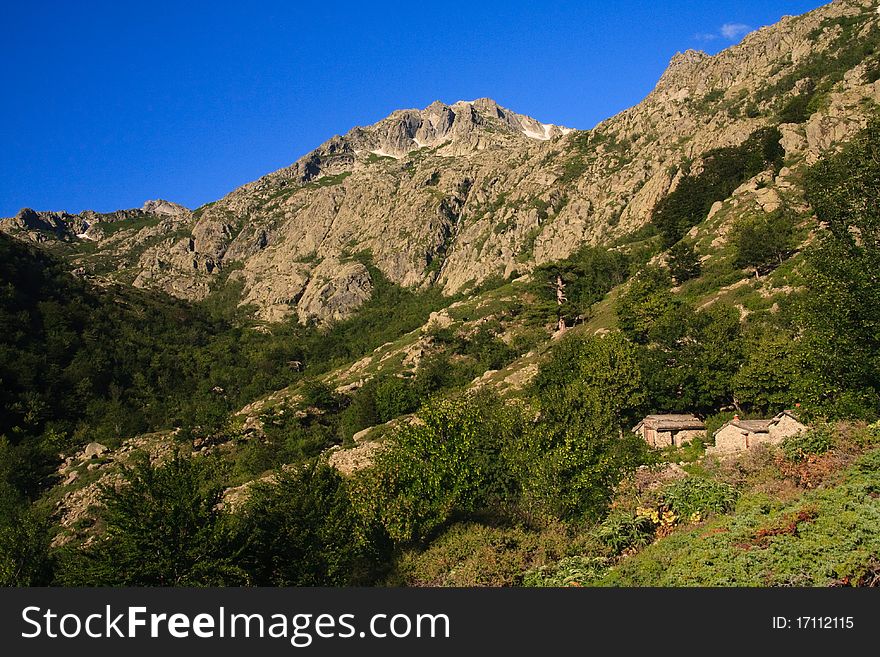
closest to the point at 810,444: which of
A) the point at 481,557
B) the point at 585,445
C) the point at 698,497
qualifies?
the point at 698,497

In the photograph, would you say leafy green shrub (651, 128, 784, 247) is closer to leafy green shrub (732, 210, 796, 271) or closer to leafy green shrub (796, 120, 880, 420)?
leafy green shrub (732, 210, 796, 271)

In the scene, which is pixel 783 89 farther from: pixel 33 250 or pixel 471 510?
pixel 33 250

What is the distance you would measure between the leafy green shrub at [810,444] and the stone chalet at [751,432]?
1272cm

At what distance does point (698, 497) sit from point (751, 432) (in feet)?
64.6

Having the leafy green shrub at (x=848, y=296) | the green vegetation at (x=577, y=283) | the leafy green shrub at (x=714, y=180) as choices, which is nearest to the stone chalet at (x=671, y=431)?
the leafy green shrub at (x=848, y=296)

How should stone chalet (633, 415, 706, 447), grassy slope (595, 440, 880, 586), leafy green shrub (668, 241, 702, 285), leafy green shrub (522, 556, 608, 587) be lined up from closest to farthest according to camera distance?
grassy slope (595, 440, 880, 586) → leafy green shrub (522, 556, 608, 587) → stone chalet (633, 415, 706, 447) → leafy green shrub (668, 241, 702, 285)

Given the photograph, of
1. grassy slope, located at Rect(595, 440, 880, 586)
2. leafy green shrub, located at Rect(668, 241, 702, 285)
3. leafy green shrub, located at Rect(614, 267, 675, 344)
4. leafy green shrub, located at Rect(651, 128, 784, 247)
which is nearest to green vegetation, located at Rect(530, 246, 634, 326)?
leafy green shrub, located at Rect(651, 128, 784, 247)

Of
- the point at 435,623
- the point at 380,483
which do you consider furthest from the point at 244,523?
the point at 435,623

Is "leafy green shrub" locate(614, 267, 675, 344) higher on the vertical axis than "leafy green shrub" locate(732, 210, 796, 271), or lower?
lower

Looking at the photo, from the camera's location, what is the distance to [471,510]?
28.5 meters

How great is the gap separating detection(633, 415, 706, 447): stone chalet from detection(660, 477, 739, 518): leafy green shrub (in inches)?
843

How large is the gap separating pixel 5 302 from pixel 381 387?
382 feet

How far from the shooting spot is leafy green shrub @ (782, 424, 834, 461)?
2000 centimetres

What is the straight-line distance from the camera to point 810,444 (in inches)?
808
